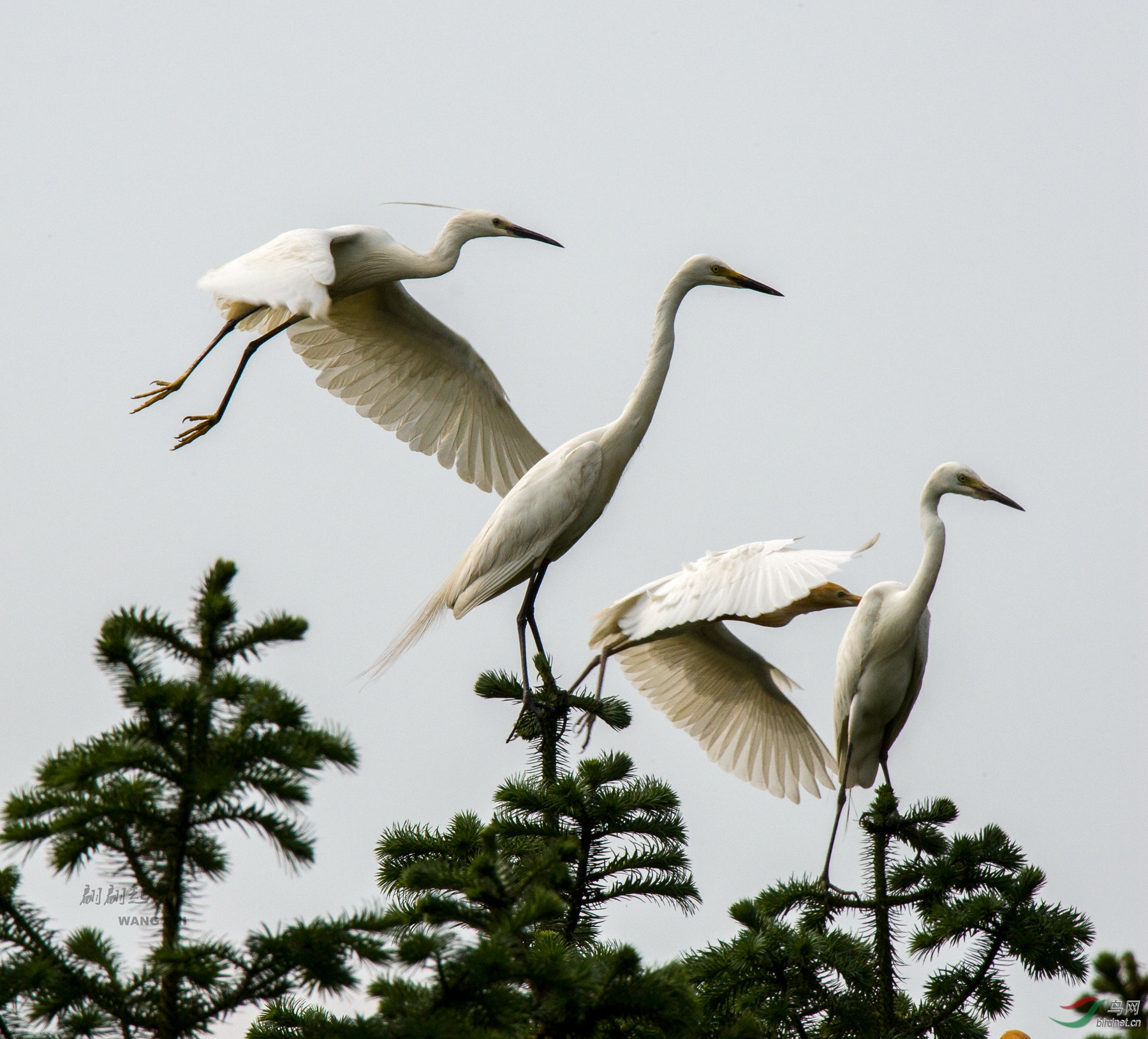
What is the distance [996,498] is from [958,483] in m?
0.22

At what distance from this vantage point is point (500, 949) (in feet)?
8.58

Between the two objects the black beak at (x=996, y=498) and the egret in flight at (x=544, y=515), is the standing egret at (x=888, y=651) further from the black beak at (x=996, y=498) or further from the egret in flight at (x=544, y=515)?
the egret in flight at (x=544, y=515)

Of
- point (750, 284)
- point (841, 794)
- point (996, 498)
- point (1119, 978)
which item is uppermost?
point (750, 284)

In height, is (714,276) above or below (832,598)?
above

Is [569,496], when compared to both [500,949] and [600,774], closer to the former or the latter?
[600,774]

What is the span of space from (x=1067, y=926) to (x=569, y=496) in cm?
302

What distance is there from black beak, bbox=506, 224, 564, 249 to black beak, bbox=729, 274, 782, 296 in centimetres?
126

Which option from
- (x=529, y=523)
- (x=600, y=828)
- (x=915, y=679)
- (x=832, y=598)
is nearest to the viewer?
(x=600, y=828)

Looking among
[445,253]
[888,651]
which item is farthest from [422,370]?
[888,651]

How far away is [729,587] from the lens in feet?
20.2

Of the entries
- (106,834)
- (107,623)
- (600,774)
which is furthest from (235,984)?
(600,774)

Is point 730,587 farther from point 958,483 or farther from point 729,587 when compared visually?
point 958,483

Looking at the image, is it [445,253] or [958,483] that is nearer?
[958,483]

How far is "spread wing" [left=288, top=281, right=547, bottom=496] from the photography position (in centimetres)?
845
